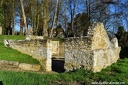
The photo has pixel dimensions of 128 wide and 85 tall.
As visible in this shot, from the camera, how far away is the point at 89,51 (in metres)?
13.8

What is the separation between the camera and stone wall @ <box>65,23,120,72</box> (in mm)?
13758

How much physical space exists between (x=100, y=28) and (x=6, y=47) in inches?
366

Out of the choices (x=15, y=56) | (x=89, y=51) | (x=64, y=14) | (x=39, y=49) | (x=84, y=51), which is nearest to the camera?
(x=89, y=51)

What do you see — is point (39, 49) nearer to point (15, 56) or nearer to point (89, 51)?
point (15, 56)

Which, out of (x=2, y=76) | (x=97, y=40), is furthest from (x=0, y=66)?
(x=97, y=40)

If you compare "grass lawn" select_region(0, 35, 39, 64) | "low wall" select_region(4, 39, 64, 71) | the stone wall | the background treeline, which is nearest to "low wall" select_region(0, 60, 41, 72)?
"grass lawn" select_region(0, 35, 39, 64)

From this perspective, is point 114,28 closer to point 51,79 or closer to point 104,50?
point 104,50

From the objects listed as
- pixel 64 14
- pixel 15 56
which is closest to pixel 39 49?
pixel 15 56

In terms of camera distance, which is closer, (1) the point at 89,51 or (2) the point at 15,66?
(1) the point at 89,51

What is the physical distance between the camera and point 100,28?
49.0ft

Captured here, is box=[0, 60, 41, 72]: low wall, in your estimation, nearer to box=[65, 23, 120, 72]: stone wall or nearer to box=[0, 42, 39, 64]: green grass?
box=[0, 42, 39, 64]: green grass

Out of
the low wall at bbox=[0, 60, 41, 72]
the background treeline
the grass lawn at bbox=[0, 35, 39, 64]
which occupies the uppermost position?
the background treeline

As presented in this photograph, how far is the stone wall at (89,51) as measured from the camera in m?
13.8

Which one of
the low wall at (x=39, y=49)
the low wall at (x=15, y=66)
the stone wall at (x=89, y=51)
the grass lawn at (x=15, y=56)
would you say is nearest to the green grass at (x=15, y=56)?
the grass lawn at (x=15, y=56)
